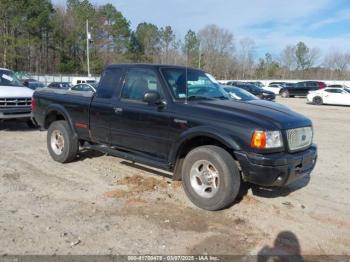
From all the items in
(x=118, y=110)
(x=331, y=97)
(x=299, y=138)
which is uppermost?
(x=118, y=110)

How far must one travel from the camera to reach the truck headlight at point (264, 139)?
16.5ft

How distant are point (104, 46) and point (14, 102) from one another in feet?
231

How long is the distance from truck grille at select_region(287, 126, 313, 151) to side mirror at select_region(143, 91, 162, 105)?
1.92m

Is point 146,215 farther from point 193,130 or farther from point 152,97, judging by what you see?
point 152,97

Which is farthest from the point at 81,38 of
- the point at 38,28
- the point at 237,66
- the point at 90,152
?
the point at 90,152

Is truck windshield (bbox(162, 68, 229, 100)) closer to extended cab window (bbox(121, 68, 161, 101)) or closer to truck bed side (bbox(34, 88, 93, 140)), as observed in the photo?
extended cab window (bbox(121, 68, 161, 101))

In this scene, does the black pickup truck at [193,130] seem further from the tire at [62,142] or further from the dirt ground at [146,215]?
the dirt ground at [146,215]

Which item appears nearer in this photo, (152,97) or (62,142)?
(152,97)


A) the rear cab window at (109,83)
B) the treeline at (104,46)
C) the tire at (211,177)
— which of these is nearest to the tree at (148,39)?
the treeline at (104,46)

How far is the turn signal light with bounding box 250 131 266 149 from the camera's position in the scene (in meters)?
5.04

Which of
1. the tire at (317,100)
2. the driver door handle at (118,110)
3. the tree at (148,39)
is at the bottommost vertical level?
the tire at (317,100)

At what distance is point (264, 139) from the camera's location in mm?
5047

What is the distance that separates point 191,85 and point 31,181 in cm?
311

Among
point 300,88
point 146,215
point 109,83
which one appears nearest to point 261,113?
point 146,215
